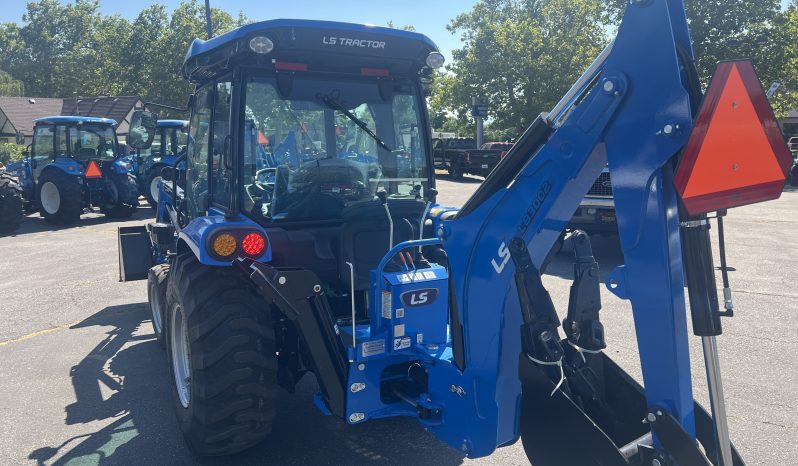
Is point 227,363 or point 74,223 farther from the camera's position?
point 74,223

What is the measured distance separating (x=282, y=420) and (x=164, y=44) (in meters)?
35.3

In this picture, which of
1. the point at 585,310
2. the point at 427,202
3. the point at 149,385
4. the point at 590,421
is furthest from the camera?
the point at 149,385

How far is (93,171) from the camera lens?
561 inches

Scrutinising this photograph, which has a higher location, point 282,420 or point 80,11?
point 80,11

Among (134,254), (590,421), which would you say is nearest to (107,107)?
(134,254)

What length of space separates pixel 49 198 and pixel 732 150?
15.2 m

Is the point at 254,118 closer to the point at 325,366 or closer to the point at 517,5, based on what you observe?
the point at 325,366

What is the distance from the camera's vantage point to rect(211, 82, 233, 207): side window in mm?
3826

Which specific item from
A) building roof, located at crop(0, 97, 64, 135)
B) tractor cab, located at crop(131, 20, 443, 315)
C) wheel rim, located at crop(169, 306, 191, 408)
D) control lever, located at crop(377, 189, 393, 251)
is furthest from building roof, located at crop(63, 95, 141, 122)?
control lever, located at crop(377, 189, 393, 251)

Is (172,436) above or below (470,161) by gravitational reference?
below

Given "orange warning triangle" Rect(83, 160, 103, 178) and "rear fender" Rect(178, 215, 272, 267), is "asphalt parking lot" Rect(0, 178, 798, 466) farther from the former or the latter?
"orange warning triangle" Rect(83, 160, 103, 178)

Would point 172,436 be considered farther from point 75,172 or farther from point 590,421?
point 75,172

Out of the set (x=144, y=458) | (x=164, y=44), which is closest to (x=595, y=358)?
(x=144, y=458)

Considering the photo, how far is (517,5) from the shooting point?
129 ft
